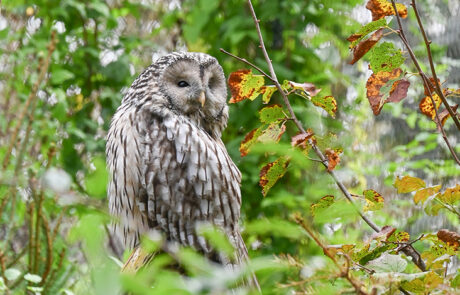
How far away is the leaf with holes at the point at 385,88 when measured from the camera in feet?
3.06

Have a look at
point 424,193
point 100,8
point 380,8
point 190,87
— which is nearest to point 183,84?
point 190,87

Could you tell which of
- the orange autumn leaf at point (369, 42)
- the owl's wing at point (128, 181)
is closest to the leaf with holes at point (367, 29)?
the orange autumn leaf at point (369, 42)

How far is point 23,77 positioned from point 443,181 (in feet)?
6.88

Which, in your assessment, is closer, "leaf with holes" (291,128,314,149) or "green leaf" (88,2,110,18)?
"leaf with holes" (291,128,314,149)

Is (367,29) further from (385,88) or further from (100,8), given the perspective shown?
(100,8)

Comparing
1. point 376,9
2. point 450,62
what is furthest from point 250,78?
Result: point 450,62

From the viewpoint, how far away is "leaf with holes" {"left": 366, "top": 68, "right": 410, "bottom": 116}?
3.06 feet

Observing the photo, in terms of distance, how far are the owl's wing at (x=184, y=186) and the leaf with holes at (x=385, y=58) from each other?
0.69 meters

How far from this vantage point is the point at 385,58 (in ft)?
3.02

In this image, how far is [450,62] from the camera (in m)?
3.02

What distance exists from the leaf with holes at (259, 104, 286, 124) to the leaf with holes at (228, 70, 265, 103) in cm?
5

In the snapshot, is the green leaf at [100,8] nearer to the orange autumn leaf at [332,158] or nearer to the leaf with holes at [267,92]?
the leaf with holes at [267,92]

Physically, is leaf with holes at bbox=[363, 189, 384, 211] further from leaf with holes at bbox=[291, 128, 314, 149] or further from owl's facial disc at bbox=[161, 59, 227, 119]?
owl's facial disc at bbox=[161, 59, 227, 119]

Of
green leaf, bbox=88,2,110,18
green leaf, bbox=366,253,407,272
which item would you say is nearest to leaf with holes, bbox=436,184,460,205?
green leaf, bbox=366,253,407,272
